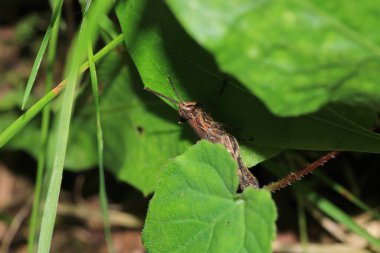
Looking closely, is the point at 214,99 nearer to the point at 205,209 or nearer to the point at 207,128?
the point at 207,128

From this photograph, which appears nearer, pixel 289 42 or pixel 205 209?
pixel 289 42

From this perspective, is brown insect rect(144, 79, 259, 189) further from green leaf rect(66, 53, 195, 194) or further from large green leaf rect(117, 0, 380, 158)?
green leaf rect(66, 53, 195, 194)

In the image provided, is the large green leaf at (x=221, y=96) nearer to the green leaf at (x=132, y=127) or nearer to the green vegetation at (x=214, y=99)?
the green vegetation at (x=214, y=99)

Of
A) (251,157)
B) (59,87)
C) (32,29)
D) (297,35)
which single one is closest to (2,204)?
(32,29)

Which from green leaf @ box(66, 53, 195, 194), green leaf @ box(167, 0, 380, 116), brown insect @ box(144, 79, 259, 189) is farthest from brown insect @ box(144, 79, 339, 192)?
green leaf @ box(167, 0, 380, 116)

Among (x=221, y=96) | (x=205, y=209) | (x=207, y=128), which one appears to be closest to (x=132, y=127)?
(x=207, y=128)

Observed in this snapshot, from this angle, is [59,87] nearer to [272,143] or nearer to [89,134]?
[272,143]
